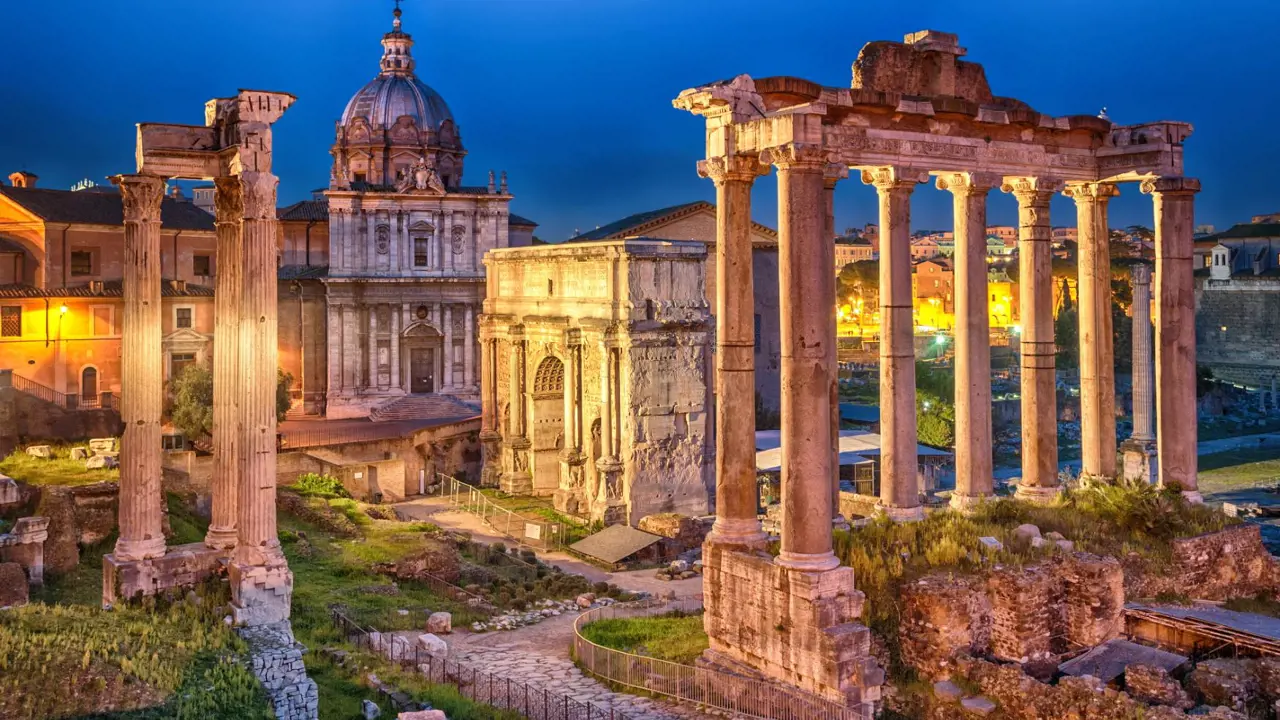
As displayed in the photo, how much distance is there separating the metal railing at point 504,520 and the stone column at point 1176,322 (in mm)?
16876

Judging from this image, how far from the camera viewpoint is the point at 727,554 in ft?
54.0

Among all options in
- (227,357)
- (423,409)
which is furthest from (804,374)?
(423,409)

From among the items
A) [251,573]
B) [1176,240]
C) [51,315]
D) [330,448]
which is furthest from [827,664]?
[51,315]

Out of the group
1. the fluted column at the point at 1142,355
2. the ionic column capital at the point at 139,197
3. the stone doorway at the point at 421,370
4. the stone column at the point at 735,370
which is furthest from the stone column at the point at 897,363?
the stone doorway at the point at 421,370

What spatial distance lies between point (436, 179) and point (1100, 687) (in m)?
41.0

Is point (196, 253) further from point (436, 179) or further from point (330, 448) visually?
point (330, 448)

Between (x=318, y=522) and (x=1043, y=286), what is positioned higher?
(x=1043, y=286)

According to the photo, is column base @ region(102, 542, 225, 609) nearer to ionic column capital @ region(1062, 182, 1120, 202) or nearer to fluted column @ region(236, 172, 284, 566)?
fluted column @ region(236, 172, 284, 566)

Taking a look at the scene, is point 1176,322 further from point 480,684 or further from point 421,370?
point 421,370

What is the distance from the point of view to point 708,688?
52.3 feet

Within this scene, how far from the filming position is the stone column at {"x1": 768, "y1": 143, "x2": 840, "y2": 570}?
15133mm

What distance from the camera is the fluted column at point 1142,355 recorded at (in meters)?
34.8

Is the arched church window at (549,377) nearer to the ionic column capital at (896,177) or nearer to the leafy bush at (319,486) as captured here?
the leafy bush at (319,486)

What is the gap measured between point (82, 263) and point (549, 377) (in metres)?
18.5
